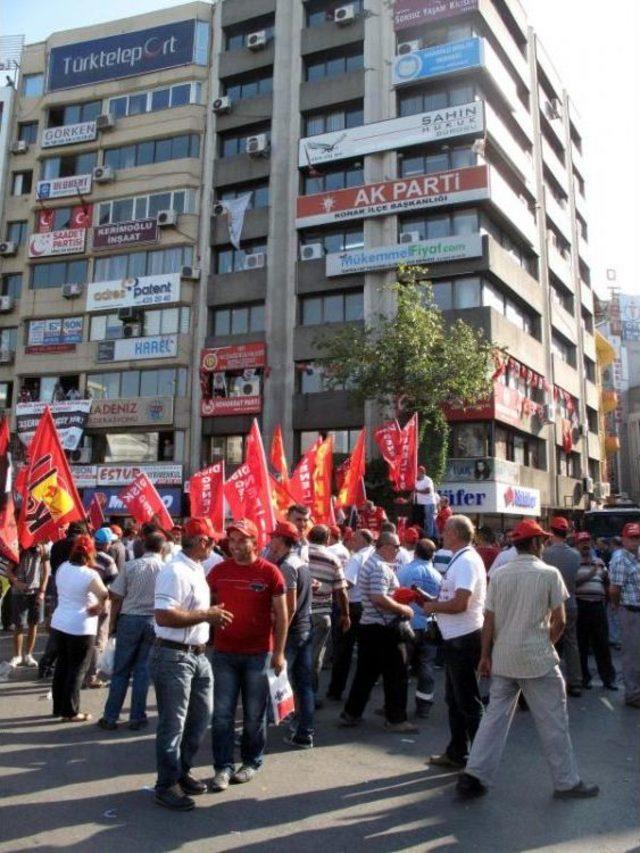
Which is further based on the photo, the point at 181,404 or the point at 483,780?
the point at 181,404

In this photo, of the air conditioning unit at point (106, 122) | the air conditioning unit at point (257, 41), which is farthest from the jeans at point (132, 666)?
the air conditioning unit at point (106, 122)

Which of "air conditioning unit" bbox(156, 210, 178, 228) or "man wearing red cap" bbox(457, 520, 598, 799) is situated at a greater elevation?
"air conditioning unit" bbox(156, 210, 178, 228)

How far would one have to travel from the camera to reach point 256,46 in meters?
32.2

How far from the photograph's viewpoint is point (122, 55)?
3469 cm

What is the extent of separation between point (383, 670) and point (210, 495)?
5867mm

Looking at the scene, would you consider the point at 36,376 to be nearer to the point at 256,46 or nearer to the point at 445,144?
the point at 256,46

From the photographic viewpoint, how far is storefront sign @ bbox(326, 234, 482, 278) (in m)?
27.0

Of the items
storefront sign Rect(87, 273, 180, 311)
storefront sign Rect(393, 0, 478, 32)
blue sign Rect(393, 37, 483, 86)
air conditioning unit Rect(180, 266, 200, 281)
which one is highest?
storefront sign Rect(393, 0, 478, 32)

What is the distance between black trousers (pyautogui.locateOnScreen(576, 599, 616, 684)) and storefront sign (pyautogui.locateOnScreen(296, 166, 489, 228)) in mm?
20920

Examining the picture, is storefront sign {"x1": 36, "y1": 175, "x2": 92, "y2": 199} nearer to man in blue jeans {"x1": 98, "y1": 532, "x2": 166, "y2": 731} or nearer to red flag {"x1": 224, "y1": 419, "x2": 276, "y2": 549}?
red flag {"x1": 224, "y1": 419, "x2": 276, "y2": 549}

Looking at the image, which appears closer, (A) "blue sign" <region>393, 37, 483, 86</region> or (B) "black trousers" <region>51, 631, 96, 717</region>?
(B) "black trousers" <region>51, 631, 96, 717</region>

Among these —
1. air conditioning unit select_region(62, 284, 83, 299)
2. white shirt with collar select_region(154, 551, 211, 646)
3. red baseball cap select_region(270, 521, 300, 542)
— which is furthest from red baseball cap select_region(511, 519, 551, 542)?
air conditioning unit select_region(62, 284, 83, 299)

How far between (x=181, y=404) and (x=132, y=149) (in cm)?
1248

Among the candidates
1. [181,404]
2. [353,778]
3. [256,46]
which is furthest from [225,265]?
[353,778]
